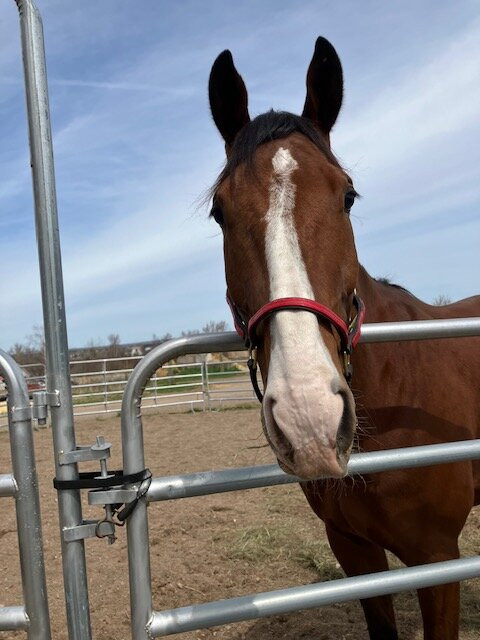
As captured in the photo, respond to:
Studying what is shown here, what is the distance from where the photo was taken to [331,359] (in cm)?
133

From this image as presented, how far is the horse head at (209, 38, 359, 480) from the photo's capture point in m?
1.24

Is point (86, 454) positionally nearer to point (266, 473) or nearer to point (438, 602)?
point (266, 473)

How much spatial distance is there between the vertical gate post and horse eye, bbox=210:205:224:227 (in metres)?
0.54

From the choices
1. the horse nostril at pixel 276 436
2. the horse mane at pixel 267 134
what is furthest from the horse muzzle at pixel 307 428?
the horse mane at pixel 267 134

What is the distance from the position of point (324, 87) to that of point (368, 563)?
2139 mm

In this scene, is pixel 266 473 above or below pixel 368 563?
above

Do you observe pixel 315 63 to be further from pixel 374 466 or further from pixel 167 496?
pixel 167 496

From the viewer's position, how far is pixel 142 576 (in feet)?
4.65

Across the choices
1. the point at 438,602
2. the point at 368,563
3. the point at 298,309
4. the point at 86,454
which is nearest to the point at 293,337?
the point at 298,309

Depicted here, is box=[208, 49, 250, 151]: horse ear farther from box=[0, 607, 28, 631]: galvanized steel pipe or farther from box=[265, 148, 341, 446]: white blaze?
box=[0, 607, 28, 631]: galvanized steel pipe

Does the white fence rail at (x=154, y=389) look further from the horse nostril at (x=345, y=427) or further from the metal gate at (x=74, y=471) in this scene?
the horse nostril at (x=345, y=427)

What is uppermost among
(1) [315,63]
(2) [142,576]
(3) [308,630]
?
(1) [315,63]

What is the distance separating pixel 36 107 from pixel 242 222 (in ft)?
2.11

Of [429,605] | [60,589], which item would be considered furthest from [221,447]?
[429,605]
